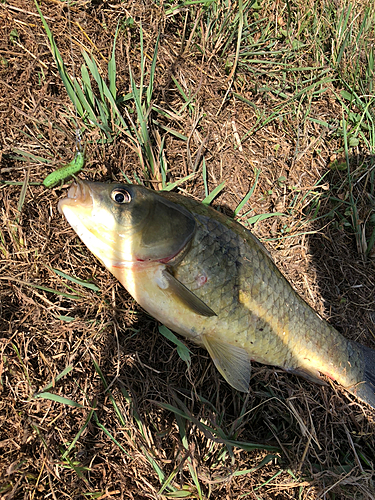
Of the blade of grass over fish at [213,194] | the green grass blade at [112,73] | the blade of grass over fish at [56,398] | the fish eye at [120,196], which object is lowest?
the blade of grass over fish at [56,398]

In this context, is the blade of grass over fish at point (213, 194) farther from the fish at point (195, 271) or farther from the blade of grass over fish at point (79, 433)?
the blade of grass over fish at point (79, 433)

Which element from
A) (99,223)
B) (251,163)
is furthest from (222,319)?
(251,163)

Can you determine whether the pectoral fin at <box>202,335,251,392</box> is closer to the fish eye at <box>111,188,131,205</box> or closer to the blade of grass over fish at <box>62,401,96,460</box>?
the blade of grass over fish at <box>62,401,96,460</box>

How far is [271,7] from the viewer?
3178mm

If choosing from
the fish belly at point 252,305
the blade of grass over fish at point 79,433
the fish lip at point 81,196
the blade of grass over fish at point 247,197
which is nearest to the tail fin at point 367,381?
the fish belly at point 252,305

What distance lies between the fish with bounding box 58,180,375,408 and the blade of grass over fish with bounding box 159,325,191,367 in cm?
9

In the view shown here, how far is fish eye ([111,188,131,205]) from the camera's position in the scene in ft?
6.11

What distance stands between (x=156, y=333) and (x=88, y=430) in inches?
26.8

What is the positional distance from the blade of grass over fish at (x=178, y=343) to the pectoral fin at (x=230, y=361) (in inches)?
5.6

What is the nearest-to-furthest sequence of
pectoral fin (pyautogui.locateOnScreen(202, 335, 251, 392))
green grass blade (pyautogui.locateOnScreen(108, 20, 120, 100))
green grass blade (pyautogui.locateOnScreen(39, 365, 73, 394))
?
green grass blade (pyautogui.locateOnScreen(39, 365, 73, 394)) → pectoral fin (pyautogui.locateOnScreen(202, 335, 251, 392)) → green grass blade (pyautogui.locateOnScreen(108, 20, 120, 100))

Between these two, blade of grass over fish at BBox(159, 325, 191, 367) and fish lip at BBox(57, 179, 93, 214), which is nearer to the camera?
fish lip at BBox(57, 179, 93, 214)

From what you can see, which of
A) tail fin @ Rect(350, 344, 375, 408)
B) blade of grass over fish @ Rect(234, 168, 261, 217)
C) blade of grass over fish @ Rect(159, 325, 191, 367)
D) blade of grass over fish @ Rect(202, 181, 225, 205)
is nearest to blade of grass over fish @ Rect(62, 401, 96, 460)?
blade of grass over fish @ Rect(159, 325, 191, 367)

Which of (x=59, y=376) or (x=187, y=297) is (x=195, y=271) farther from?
(x=59, y=376)

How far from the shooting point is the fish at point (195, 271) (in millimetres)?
1852
